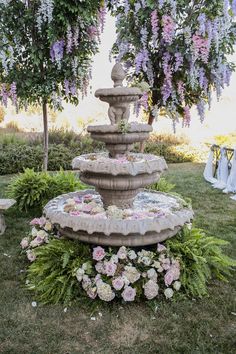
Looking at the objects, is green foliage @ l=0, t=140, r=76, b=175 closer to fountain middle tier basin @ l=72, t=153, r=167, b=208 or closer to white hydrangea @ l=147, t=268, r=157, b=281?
fountain middle tier basin @ l=72, t=153, r=167, b=208

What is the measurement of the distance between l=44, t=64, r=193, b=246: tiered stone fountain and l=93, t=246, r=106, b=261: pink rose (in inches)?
4.2

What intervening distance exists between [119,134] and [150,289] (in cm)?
160

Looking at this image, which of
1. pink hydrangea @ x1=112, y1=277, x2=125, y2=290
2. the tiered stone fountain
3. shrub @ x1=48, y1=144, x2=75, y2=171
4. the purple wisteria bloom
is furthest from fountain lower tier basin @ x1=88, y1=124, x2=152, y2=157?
shrub @ x1=48, y1=144, x2=75, y2=171

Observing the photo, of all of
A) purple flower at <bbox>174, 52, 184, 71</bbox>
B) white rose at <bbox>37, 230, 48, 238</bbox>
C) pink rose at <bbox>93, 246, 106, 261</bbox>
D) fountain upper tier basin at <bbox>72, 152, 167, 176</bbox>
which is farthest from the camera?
purple flower at <bbox>174, 52, 184, 71</bbox>

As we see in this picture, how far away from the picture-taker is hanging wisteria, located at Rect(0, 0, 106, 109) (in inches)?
232

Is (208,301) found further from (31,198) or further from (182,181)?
(182,181)

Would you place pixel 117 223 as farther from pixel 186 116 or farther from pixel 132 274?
pixel 186 116

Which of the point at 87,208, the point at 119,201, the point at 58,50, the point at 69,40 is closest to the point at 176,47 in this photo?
the point at 69,40

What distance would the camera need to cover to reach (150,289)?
3.25 metres

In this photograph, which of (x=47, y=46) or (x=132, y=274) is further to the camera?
(x=47, y=46)

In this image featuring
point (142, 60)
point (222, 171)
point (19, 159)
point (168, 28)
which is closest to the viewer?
point (168, 28)

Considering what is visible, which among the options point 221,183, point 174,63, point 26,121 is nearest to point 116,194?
point 174,63

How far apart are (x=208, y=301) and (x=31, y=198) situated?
3619 millimetres

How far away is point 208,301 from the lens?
3336 millimetres
